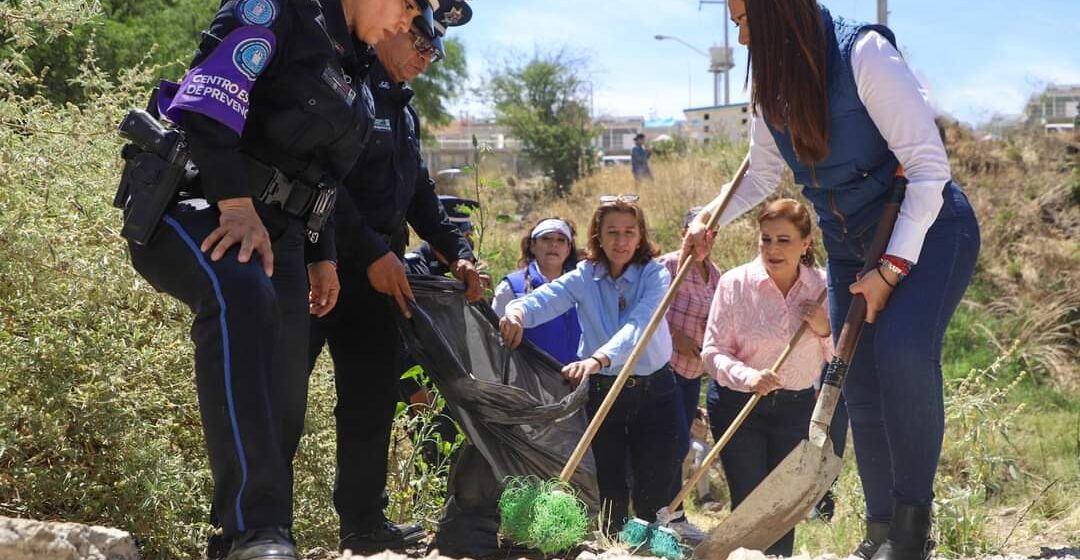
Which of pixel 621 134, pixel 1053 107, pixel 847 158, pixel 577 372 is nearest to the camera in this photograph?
pixel 847 158

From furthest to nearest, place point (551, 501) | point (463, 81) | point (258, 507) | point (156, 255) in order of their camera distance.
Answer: point (463, 81) < point (551, 501) < point (156, 255) < point (258, 507)

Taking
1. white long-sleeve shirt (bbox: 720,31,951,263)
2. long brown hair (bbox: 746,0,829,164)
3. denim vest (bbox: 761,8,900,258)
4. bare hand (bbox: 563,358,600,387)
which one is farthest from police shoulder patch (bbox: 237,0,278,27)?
bare hand (bbox: 563,358,600,387)

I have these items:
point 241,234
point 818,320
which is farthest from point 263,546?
point 818,320

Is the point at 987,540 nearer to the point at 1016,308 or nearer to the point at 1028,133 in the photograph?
the point at 1016,308

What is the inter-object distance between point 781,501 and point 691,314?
2.82 m

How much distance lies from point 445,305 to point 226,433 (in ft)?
5.01

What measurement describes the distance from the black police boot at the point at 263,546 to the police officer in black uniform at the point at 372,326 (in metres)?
1.27

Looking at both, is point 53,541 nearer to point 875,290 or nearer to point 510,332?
point 510,332

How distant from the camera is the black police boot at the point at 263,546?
2604 mm

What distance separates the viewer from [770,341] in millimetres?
5367

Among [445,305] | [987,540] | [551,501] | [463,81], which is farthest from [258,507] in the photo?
[463,81]

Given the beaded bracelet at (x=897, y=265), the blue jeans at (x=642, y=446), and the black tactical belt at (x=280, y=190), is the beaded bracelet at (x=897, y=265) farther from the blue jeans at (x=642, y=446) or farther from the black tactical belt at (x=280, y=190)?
the blue jeans at (x=642, y=446)

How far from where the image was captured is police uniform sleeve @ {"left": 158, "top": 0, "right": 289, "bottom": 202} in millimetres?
2850

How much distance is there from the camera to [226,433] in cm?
272
